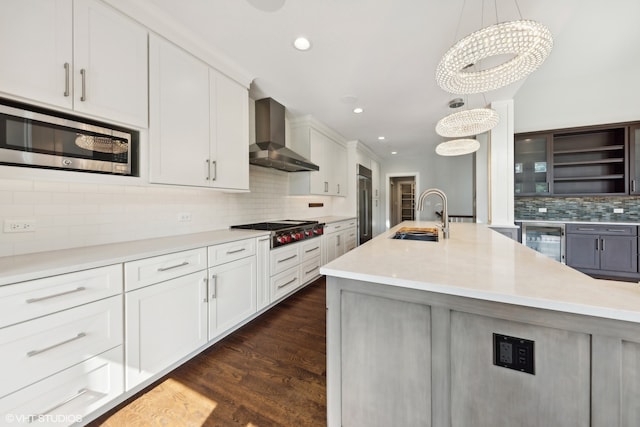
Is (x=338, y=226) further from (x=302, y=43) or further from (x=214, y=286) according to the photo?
(x=302, y=43)

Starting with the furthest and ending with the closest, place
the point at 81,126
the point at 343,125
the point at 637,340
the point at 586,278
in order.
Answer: the point at 343,125
the point at 81,126
the point at 586,278
the point at 637,340

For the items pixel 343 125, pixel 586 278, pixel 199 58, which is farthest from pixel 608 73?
pixel 199 58

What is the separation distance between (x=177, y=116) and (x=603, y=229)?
586 centimetres

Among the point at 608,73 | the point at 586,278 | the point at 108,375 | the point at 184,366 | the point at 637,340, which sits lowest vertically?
the point at 184,366

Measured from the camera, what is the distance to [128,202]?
6.01 feet

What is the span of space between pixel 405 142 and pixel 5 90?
5508mm

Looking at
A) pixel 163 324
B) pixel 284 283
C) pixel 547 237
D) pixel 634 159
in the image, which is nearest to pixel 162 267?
pixel 163 324

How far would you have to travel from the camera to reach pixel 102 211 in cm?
168

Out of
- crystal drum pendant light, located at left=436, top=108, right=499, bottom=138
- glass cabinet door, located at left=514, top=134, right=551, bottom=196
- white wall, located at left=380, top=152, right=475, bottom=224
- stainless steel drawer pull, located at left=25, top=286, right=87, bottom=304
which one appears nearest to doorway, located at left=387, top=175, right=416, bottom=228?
white wall, located at left=380, top=152, right=475, bottom=224

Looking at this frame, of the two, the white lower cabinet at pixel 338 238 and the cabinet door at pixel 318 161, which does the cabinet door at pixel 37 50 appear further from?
the white lower cabinet at pixel 338 238

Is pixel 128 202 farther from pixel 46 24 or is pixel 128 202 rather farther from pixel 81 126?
pixel 46 24

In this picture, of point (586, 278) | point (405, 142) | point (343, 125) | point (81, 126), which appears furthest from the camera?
point (405, 142)

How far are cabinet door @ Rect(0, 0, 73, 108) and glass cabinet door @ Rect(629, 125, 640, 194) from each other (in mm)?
6535

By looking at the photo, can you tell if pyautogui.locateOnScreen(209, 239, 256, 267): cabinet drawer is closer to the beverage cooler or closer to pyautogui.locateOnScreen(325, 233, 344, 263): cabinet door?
pyautogui.locateOnScreen(325, 233, 344, 263): cabinet door
